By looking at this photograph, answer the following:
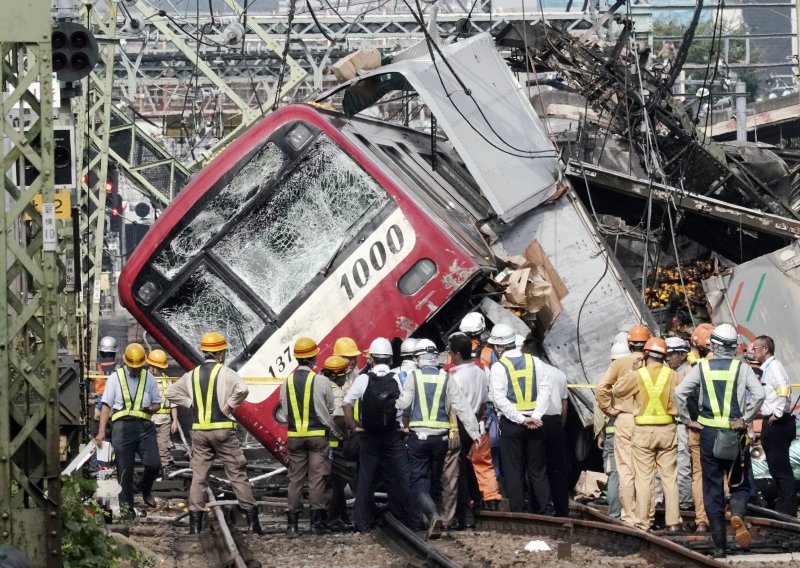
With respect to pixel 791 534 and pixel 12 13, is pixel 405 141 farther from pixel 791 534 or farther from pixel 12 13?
pixel 12 13

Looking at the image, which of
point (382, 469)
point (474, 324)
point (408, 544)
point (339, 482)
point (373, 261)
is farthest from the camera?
point (373, 261)

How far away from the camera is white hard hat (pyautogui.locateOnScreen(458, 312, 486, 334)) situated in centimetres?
→ 1392

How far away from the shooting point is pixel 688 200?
Answer: 1709cm

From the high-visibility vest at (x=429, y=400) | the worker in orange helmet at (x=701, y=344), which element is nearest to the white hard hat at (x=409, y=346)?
the high-visibility vest at (x=429, y=400)

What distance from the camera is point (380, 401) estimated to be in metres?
12.4

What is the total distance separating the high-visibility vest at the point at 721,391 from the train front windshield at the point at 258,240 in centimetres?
449

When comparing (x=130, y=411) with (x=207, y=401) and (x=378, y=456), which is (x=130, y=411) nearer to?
(x=207, y=401)

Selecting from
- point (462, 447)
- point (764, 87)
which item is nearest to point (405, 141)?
point (462, 447)

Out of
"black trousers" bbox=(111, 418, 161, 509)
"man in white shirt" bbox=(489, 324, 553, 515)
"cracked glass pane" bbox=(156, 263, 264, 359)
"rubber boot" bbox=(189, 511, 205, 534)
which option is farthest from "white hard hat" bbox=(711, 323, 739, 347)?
"black trousers" bbox=(111, 418, 161, 509)

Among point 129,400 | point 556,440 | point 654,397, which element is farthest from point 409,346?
point 129,400

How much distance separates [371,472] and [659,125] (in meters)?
10.3

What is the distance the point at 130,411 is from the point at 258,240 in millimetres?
2040

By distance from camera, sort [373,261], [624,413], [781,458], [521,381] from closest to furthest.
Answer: [624,413] → [521,381] → [781,458] → [373,261]

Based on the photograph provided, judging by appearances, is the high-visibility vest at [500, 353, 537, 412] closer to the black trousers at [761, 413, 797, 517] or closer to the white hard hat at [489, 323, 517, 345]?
the white hard hat at [489, 323, 517, 345]
